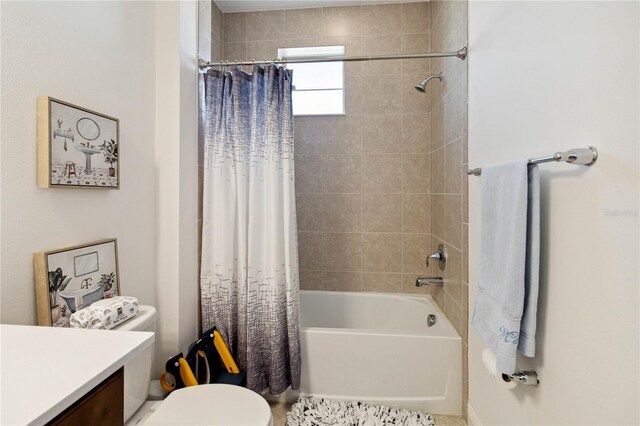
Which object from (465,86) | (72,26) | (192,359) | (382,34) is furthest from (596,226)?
(382,34)

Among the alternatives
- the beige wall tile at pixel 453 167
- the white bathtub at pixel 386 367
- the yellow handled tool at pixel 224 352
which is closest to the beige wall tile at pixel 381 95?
the beige wall tile at pixel 453 167

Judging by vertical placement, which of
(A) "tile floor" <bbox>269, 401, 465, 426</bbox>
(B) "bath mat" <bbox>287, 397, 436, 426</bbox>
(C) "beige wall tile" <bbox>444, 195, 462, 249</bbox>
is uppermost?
(C) "beige wall tile" <bbox>444, 195, 462, 249</bbox>

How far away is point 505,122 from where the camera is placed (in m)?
1.13

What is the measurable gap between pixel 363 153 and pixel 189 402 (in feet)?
6.61

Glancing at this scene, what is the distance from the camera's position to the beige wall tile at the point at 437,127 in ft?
6.66

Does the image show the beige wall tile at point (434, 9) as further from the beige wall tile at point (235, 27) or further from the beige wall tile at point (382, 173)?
the beige wall tile at point (235, 27)

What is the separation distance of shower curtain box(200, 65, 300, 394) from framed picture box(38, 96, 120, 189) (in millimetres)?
504

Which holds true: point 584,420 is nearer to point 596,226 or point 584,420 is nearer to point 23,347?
point 596,226

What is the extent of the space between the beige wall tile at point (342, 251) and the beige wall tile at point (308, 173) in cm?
43

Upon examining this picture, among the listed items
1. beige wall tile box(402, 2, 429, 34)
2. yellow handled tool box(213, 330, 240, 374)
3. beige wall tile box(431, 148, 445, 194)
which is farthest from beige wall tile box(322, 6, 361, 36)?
yellow handled tool box(213, 330, 240, 374)

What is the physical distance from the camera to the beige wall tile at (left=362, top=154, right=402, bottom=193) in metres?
2.43

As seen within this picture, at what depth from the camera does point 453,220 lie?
1.76m

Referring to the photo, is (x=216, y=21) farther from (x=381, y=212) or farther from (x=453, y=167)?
(x=453, y=167)

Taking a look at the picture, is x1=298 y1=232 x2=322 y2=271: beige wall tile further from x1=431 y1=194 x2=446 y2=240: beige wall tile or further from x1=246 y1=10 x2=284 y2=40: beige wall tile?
x1=246 y1=10 x2=284 y2=40: beige wall tile
